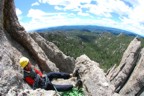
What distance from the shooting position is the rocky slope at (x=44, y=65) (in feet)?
51.1

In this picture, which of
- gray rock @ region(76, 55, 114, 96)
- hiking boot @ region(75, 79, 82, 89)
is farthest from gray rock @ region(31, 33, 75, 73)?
hiking boot @ region(75, 79, 82, 89)

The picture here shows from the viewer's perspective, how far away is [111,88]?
1972 cm

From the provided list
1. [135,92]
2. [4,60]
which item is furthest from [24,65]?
[135,92]

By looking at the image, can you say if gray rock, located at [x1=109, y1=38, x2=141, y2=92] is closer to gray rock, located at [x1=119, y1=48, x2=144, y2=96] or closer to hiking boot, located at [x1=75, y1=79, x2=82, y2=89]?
gray rock, located at [x1=119, y1=48, x2=144, y2=96]

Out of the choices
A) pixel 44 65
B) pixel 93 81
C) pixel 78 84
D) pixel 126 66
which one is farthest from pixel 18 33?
pixel 126 66

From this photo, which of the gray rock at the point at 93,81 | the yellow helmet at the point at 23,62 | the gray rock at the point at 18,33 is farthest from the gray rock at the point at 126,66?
the yellow helmet at the point at 23,62

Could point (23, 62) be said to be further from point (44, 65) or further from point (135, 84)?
point (135, 84)

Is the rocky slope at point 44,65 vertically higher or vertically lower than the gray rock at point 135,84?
higher

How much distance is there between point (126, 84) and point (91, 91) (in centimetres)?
1781

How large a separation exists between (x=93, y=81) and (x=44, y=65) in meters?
6.62

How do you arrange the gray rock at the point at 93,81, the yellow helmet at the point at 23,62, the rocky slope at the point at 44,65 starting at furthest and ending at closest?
1. the gray rock at the point at 93,81
2. the yellow helmet at the point at 23,62
3. the rocky slope at the point at 44,65

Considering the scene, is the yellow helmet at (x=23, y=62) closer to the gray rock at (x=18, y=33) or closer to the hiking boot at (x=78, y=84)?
the hiking boot at (x=78, y=84)

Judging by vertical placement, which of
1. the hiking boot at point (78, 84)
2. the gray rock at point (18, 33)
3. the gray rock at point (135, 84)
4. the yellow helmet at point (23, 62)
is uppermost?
the gray rock at point (18, 33)

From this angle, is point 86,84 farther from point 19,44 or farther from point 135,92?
point 135,92
